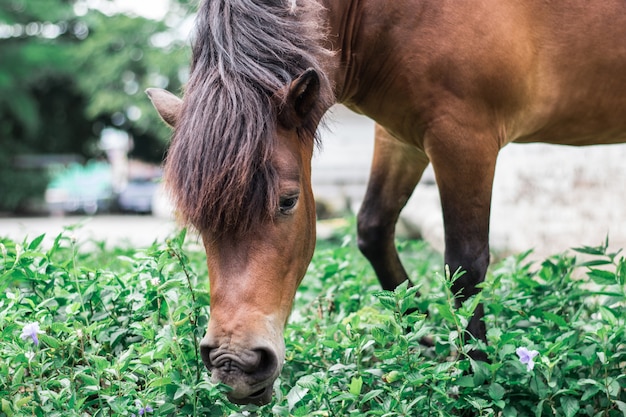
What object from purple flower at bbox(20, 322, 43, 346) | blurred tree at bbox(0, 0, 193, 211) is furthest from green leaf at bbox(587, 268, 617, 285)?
blurred tree at bbox(0, 0, 193, 211)

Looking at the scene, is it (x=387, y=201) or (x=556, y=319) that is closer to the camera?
(x=556, y=319)

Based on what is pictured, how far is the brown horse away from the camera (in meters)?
2.26

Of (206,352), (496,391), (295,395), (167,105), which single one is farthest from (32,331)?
(496,391)

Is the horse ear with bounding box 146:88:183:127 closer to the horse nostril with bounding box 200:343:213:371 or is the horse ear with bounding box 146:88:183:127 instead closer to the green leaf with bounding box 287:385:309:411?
the horse nostril with bounding box 200:343:213:371

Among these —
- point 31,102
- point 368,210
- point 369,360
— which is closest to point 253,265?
point 369,360

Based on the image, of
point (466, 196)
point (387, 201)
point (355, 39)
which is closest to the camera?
point (466, 196)

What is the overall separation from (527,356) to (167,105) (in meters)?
1.58

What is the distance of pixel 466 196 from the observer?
2877 mm

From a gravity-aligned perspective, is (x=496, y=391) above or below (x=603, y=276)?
below

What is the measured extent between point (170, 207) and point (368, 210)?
1.46 meters

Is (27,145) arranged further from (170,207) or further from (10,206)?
(170,207)

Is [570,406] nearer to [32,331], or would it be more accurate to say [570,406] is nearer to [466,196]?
[466,196]

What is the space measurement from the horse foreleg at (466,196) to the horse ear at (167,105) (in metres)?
1.00

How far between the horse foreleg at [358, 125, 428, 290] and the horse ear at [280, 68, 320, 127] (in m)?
1.19
